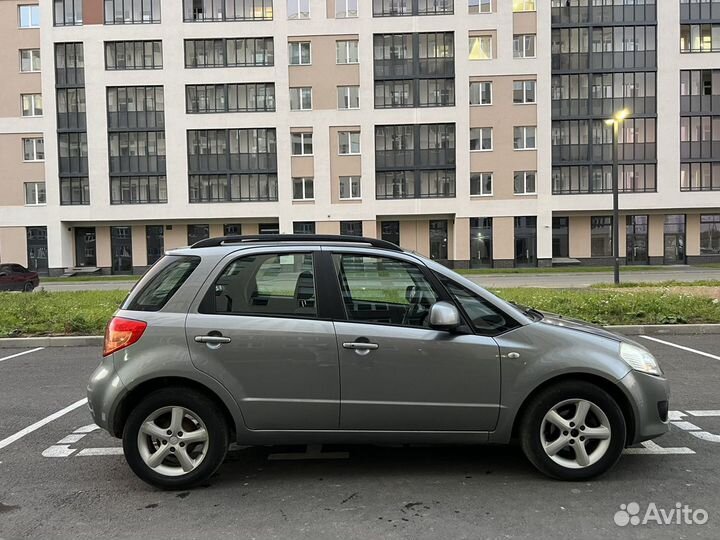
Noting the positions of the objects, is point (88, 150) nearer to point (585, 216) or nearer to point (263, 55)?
point (263, 55)

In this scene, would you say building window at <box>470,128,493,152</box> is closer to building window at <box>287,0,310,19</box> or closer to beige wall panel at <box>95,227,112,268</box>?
building window at <box>287,0,310,19</box>

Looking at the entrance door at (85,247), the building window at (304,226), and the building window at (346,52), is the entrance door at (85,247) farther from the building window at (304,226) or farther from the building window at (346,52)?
the building window at (346,52)

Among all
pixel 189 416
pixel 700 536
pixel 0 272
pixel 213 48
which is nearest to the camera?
pixel 700 536

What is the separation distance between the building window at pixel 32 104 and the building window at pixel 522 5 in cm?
3429

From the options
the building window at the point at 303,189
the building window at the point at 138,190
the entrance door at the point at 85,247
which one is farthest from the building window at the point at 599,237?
the entrance door at the point at 85,247

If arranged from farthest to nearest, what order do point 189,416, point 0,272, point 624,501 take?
point 0,272
point 189,416
point 624,501

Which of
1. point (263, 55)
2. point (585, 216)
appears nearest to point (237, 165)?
point (263, 55)

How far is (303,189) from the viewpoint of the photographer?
4003 cm

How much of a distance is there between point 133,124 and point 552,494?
4210 centimetres

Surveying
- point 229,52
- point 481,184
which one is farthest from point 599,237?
point 229,52

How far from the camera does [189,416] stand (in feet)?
12.8

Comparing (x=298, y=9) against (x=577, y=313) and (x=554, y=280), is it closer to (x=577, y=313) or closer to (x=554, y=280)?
(x=554, y=280)

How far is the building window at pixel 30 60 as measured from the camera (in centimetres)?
3997

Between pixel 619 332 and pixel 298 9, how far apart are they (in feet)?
119
